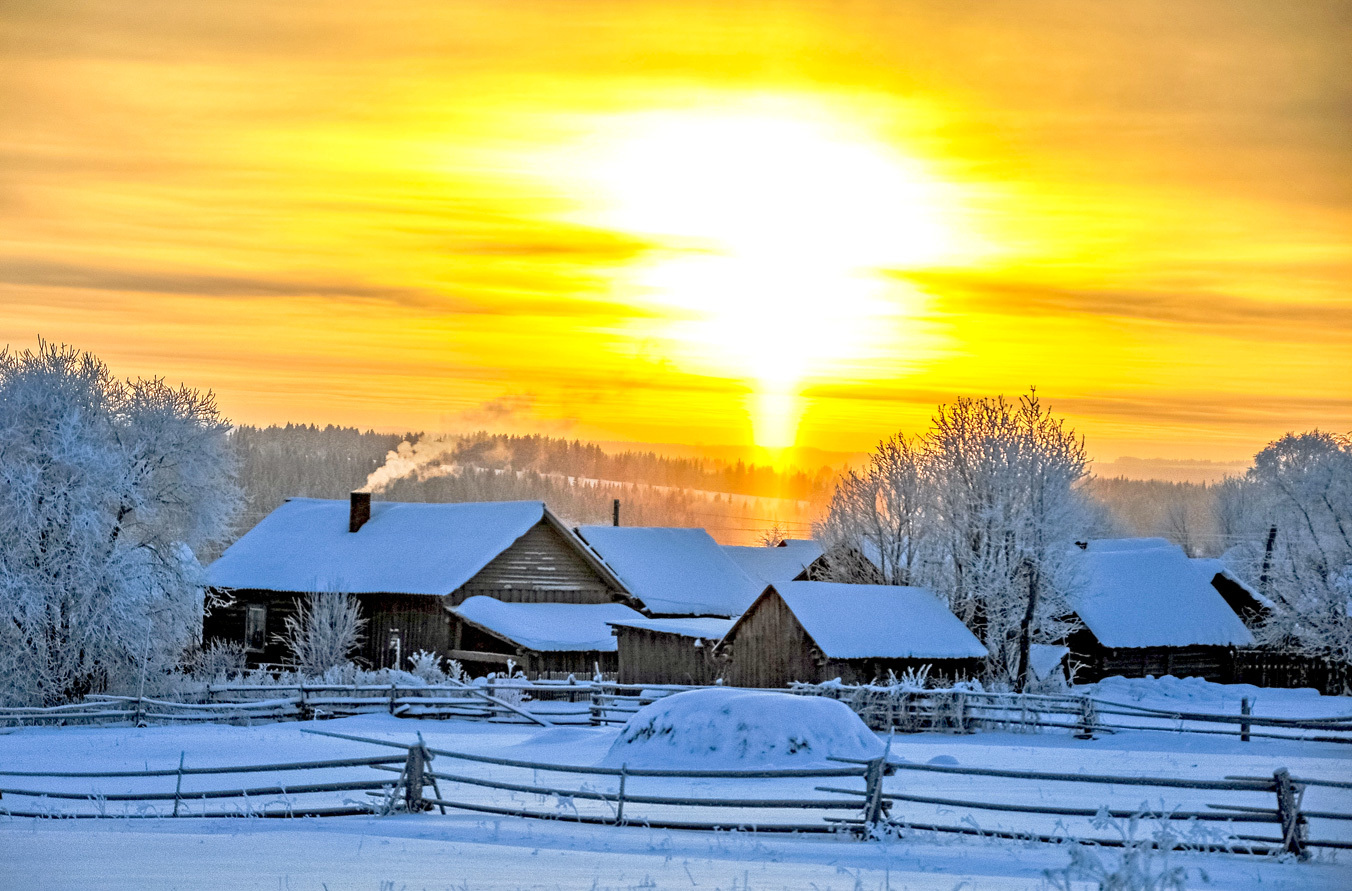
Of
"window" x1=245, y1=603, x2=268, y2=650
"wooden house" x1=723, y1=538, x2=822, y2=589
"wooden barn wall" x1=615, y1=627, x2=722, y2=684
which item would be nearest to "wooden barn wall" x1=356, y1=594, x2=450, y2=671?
"window" x1=245, y1=603, x2=268, y2=650

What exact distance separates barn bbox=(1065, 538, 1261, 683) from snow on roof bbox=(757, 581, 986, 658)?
10296 millimetres

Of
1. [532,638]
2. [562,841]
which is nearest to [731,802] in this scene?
[562,841]

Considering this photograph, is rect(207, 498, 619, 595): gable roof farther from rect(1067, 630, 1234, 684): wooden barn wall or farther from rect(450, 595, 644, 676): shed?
rect(1067, 630, 1234, 684): wooden barn wall

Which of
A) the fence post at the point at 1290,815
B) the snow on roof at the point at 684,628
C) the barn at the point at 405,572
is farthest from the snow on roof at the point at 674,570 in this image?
the fence post at the point at 1290,815

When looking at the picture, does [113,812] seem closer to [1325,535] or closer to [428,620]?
[428,620]

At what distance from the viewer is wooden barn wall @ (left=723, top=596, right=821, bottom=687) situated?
121 feet

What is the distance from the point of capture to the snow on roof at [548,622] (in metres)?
45.5

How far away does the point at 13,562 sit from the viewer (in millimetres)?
37250

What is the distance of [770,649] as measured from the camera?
37.8 metres

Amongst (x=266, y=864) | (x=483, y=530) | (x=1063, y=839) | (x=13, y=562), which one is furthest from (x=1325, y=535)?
(x=266, y=864)

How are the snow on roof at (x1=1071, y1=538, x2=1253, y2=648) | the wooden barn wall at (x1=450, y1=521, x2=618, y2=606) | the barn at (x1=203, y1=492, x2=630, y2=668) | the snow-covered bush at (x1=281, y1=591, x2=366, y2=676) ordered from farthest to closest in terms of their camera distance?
1. the snow on roof at (x1=1071, y1=538, x2=1253, y2=648)
2. the wooden barn wall at (x1=450, y1=521, x2=618, y2=606)
3. the barn at (x1=203, y1=492, x2=630, y2=668)
4. the snow-covered bush at (x1=281, y1=591, x2=366, y2=676)

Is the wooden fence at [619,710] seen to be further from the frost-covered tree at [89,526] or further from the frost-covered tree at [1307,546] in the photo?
the frost-covered tree at [1307,546]

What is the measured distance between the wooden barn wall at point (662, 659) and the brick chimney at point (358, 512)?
15.2m

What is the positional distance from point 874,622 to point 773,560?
3515 centimetres
